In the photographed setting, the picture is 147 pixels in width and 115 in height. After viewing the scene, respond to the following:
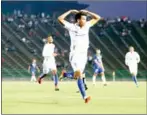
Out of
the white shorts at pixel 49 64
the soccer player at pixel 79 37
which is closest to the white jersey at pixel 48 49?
the white shorts at pixel 49 64

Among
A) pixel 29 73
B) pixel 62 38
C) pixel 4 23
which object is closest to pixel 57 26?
pixel 62 38

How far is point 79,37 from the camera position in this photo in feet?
34.3

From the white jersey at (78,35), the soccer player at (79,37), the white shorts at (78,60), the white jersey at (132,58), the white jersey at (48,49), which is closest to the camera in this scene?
the soccer player at (79,37)

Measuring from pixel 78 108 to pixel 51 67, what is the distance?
334 inches

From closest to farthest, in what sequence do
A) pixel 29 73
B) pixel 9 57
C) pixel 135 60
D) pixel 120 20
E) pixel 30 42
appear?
1. pixel 135 60
2. pixel 29 73
3. pixel 9 57
4. pixel 30 42
5. pixel 120 20

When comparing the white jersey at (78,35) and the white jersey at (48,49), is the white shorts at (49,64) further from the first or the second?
the white jersey at (78,35)

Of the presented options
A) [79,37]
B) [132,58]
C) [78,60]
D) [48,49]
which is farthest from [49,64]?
[79,37]

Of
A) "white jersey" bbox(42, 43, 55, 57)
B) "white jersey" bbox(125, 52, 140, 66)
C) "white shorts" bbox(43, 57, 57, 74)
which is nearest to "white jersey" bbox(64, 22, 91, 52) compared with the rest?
"white jersey" bbox(42, 43, 55, 57)

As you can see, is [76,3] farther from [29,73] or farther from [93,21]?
[93,21]

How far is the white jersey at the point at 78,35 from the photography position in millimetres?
10398

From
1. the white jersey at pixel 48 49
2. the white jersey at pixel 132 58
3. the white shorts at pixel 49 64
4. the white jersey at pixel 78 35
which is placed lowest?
the white jersey at pixel 78 35

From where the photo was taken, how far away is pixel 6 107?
32.9ft

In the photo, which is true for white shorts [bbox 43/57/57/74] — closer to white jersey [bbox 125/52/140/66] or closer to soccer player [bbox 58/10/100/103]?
white jersey [bbox 125/52/140/66]

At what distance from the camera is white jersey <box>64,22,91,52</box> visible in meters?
10.4
